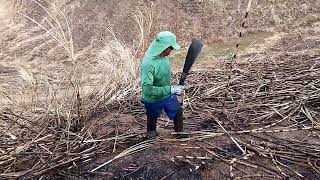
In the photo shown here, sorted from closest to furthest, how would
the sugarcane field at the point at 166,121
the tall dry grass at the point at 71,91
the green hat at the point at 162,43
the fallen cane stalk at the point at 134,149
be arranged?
the green hat at the point at 162,43 → the sugarcane field at the point at 166,121 → the fallen cane stalk at the point at 134,149 → the tall dry grass at the point at 71,91

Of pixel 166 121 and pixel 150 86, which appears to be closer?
pixel 150 86

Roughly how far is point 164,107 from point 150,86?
0.31m

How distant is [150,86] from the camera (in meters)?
3.83

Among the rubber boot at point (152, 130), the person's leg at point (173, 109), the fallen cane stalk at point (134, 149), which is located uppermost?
the person's leg at point (173, 109)

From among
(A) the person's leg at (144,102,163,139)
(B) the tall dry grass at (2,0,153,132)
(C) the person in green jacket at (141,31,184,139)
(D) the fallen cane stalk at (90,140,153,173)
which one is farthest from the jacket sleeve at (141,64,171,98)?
(B) the tall dry grass at (2,0,153,132)

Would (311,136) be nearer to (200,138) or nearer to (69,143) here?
(200,138)

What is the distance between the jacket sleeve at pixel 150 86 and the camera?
3.81m

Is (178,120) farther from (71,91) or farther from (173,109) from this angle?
(71,91)

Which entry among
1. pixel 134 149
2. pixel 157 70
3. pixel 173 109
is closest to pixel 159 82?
pixel 157 70

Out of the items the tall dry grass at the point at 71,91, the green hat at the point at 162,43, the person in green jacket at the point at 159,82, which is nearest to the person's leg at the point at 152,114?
the person in green jacket at the point at 159,82

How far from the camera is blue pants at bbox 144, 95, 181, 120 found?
401 centimetres

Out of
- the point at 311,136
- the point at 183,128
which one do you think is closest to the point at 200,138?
the point at 183,128

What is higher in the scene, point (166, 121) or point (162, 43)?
point (162, 43)

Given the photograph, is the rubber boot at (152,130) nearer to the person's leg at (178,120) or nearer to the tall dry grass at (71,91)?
the person's leg at (178,120)
